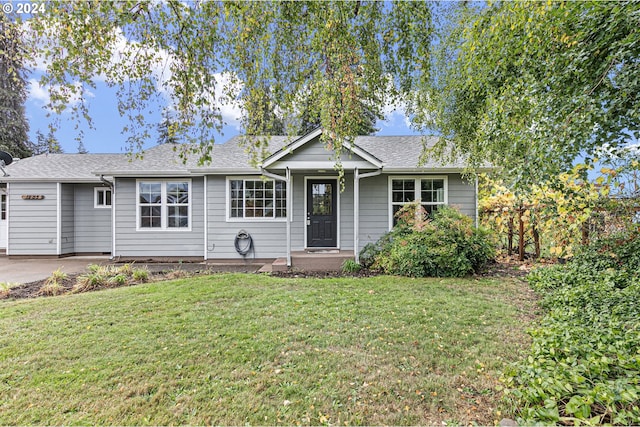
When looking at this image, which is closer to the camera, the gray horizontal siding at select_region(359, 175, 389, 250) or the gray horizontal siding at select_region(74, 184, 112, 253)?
the gray horizontal siding at select_region(359, 175, 389, 250)

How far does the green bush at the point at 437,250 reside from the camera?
21.1ft

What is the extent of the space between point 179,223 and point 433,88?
8244 millimetres

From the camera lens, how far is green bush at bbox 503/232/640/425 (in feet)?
6.15

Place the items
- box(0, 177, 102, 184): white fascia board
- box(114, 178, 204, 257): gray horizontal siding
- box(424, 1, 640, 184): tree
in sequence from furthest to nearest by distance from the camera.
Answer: box(0, 177, 102, 184): white fascia board → box(114, 178, 204, 257): gray horizontal siding → box(424, 1, 640, 184): tree

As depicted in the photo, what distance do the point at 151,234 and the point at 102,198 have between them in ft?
9.91

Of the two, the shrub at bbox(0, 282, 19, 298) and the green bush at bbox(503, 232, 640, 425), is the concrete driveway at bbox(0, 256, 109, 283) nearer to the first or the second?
the shrub at bbox(0, 282, 19, 298)

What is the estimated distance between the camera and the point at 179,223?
941 centimetres

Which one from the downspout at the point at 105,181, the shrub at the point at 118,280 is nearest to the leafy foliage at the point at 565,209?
the shrub at the point at 118,280

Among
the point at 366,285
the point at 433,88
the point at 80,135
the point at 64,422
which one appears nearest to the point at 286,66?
the point at 80,135

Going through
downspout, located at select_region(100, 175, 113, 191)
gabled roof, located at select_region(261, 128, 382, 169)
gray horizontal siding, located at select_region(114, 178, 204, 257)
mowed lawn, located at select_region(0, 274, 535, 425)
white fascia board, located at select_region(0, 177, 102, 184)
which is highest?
gabled roof, located at select_region(261, 128, 382, 169)

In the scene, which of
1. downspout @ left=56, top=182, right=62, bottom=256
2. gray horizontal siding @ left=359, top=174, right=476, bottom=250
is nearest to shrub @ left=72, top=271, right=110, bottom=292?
downspout @ left=56, top=182, right=62, bottom=256

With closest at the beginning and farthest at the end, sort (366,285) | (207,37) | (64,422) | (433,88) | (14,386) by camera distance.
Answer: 1. (64,422)
2. (14,386)
3. (207,37)
4. (433,88)
5. (366,285)

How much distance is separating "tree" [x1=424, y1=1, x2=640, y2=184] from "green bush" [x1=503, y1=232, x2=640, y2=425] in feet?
5.22

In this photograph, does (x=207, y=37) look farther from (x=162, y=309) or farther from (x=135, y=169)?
(x=135, y=169)
